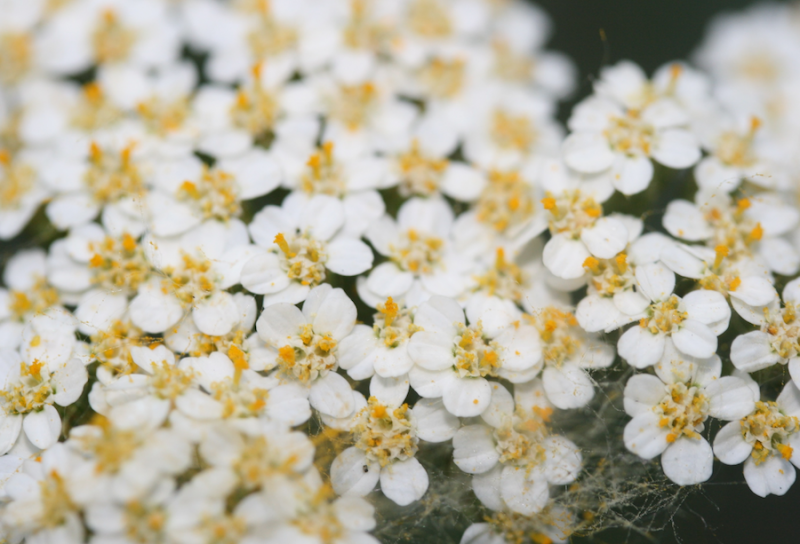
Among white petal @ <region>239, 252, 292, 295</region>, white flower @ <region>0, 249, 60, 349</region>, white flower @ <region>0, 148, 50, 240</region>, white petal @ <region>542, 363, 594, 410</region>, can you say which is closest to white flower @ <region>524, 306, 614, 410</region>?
white petal @ <region>542, 363, 594, 410</region>

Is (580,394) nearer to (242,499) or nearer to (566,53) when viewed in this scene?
(242,499)

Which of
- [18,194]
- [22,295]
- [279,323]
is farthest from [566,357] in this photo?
[18,194]

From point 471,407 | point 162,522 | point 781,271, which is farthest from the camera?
point 781,271

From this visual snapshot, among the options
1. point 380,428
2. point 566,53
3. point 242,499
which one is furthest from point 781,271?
point 566,53

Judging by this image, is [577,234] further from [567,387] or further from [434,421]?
[434,421]

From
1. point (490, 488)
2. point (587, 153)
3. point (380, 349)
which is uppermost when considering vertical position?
point (587, 153)

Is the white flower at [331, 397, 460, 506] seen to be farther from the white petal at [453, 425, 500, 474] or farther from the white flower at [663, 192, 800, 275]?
the white flower at [663, 192, 800, 275]

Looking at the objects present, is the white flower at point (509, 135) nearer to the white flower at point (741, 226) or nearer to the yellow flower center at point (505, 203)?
the yellow flower center at point (505, 203)
